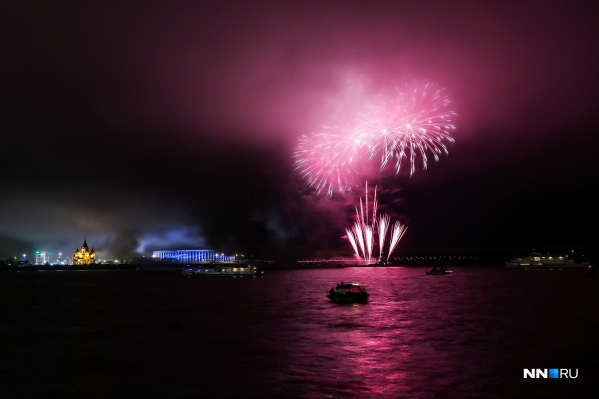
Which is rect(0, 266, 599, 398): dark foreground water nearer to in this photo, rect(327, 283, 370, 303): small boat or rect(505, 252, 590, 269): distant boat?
rect(327, 283, 370, 303): small boat

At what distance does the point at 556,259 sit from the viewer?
18050 centimetres

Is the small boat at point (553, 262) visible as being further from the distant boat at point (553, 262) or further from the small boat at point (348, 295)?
the small boat at point (348, 295)

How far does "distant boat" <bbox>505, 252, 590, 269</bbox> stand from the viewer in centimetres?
17612

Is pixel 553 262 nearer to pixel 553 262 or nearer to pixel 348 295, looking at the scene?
pixel 553 262

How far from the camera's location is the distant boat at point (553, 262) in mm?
176125

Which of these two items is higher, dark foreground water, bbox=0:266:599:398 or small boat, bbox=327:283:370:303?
small boat, bbox=327:283:370:303

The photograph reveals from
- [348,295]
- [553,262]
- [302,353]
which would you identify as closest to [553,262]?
[553,262]

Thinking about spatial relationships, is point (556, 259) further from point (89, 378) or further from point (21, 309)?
point (89, 378)

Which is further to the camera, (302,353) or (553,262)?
(553,262)

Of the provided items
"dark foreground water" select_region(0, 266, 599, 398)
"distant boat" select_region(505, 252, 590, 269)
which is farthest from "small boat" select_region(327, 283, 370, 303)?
"distant boat" select_region(505, 252, 590, 269)

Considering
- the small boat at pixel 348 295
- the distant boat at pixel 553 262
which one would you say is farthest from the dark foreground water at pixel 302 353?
the distant boat at pixel 553 262

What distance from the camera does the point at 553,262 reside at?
593ft

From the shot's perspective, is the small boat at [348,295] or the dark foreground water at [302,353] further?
the small boat at [348,295]

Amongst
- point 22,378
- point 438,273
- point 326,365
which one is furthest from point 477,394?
point 438,273
